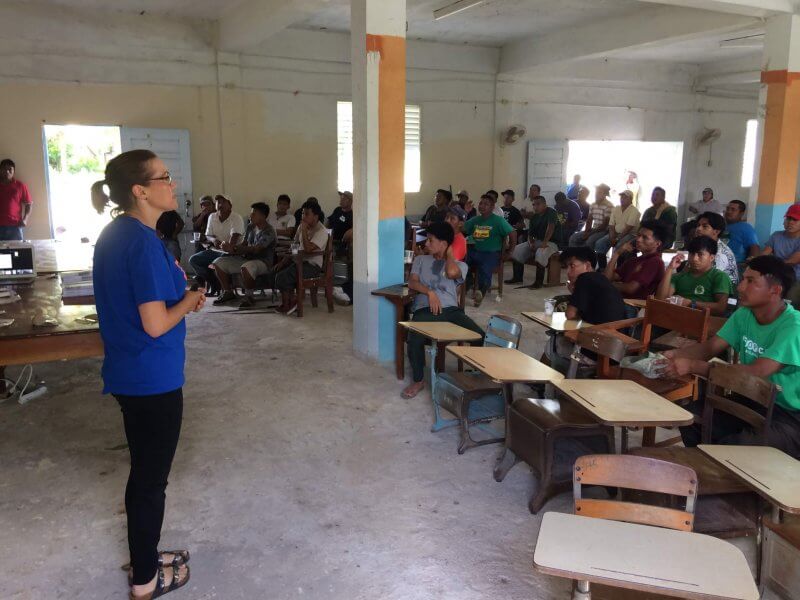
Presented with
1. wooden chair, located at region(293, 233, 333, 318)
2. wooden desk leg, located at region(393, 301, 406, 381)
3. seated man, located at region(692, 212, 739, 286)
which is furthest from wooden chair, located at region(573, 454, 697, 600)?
wooden chair, located at region(293, 233, 333, 318)

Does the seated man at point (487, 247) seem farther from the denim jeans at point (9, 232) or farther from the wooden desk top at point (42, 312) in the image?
the denim jeans at point (9, 232)

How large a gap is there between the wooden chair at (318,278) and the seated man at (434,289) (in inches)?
91.8

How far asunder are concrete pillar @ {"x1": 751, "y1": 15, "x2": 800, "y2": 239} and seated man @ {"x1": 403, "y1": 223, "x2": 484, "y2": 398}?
4341 mm

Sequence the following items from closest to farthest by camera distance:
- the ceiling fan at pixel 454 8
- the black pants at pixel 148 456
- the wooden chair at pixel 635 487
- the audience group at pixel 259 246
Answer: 1. the wooden chair at pixel 635 487
2. the black pants at pixel 148 456
3. the audience group at pixel 259 246
4. the ceiling fan at pixel 454 8

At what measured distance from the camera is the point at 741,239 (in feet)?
22.5

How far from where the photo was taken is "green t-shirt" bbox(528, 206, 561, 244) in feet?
29.9

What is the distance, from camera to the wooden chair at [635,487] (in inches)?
81.2

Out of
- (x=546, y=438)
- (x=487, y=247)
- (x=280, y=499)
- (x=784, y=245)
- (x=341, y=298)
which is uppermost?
(x=784, y=245)

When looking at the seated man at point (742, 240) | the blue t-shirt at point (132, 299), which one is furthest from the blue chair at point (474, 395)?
the seated man at point (742, 240)

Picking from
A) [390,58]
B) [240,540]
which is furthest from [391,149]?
[240,540]

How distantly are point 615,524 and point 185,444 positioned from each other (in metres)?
2.72

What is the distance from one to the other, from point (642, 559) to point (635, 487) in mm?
364

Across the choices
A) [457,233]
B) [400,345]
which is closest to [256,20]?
[457,233]

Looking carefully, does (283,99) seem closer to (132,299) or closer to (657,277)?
(657,277)
